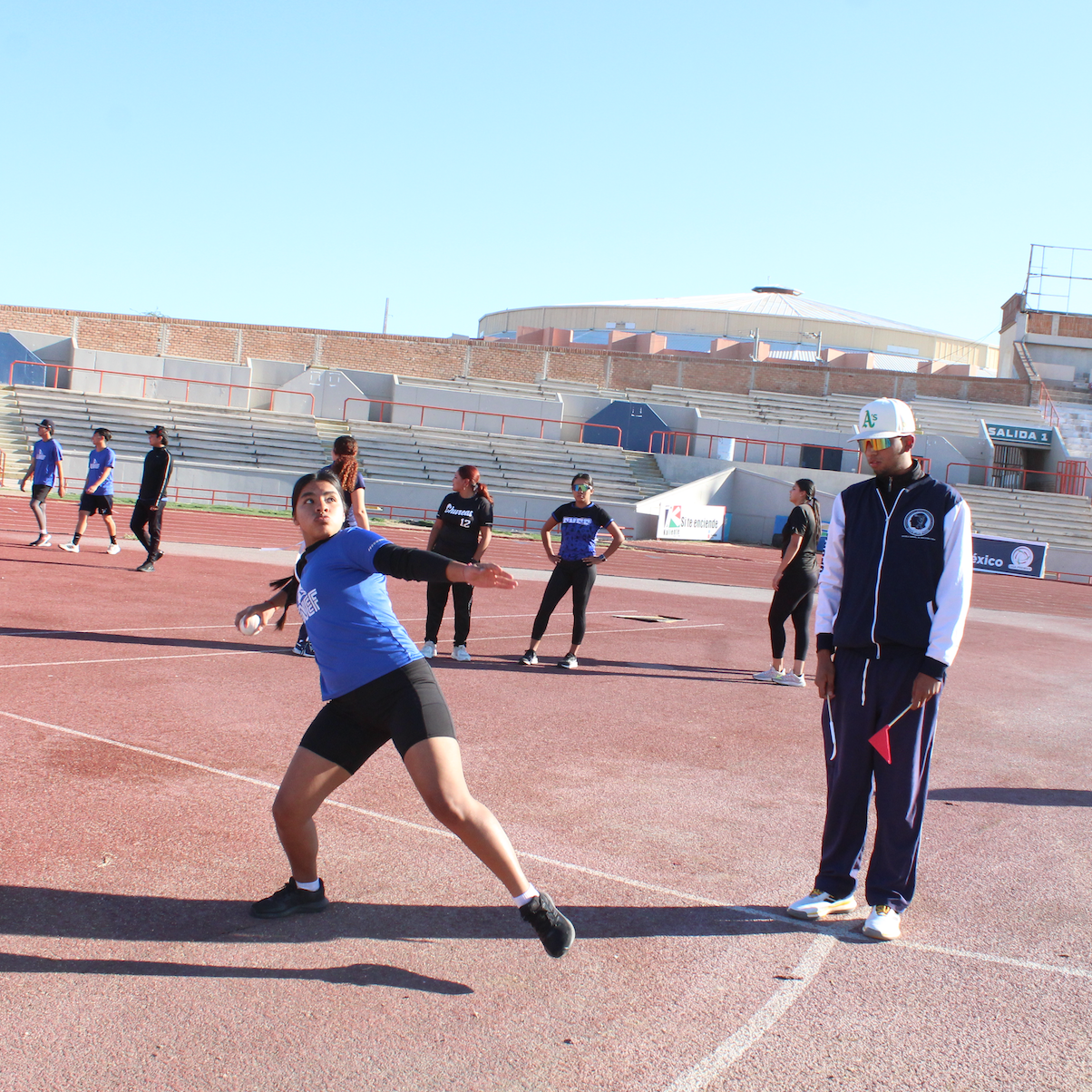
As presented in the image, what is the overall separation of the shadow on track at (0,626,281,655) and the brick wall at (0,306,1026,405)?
38.5 m

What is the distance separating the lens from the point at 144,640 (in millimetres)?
9664

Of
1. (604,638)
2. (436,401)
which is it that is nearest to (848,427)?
(436,401)

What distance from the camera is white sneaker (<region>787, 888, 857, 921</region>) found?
14.3 ft

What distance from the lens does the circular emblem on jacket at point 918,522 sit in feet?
13.9

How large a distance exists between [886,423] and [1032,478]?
42.8 metres

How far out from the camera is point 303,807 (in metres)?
3.93

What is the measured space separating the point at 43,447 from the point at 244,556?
A: 3.60 m

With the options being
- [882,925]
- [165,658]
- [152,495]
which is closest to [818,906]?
[882,925]

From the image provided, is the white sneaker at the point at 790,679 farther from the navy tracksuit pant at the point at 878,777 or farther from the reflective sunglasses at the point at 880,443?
the reflective sunglasses at the point at 880,443

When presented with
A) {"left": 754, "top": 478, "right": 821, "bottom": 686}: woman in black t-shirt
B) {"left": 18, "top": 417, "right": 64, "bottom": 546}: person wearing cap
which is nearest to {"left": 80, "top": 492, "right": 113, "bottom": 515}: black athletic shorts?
{"left": 18, "top": 417, "right": 64, "bottom": 546}: person wearing cap

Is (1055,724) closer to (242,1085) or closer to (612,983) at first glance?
(612,983)

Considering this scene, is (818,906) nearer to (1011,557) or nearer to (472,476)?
(472,476)

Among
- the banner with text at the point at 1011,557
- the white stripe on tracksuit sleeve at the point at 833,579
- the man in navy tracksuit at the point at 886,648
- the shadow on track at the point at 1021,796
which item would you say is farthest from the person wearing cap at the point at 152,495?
the banner with text at the point at 1011,557

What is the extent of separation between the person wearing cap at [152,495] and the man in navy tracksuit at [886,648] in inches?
470
